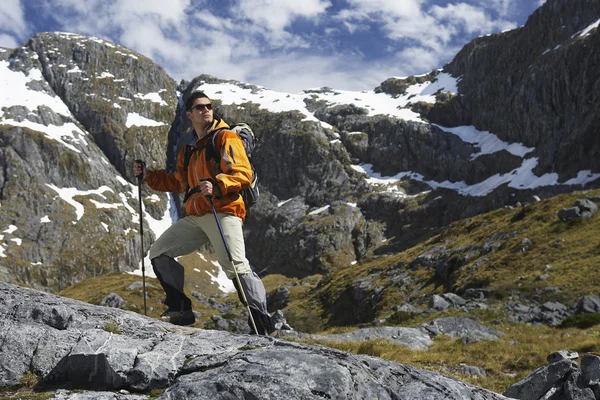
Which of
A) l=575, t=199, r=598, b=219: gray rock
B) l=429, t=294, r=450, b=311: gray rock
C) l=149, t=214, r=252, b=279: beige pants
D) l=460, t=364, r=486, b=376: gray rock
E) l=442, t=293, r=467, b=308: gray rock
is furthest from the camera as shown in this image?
l=575, t=199, r=598, b=219: gray rock

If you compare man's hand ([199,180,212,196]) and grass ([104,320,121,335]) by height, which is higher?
man's hand ([199,180,212,196])

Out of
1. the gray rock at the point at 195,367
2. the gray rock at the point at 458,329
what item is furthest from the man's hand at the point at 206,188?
the gray rock at the point at 458,329

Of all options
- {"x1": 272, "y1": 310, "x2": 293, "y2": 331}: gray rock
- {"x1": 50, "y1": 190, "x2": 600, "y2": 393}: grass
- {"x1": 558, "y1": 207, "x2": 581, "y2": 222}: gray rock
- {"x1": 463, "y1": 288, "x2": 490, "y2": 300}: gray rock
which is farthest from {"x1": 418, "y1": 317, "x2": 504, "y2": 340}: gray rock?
{"x1": 558, "y1": 207, "x2": 581, "y2": 222}: gray rock

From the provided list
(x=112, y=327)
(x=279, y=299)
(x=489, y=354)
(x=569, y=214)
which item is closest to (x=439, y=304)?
(x=489, y=354)

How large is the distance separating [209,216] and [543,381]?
6.65 metres

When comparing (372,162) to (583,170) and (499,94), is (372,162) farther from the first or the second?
(583,170)

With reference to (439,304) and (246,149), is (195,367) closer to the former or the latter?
(246,149)

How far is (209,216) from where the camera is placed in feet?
26.8

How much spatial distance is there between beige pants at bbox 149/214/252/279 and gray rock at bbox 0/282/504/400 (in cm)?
150

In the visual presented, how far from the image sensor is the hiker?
7840 mm

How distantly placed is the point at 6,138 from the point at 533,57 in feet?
684

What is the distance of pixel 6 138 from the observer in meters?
177

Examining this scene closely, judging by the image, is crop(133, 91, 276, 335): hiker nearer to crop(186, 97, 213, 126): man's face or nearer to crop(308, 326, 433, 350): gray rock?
crop(186, 97, 213, 126): man's face

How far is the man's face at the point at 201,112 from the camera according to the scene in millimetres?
8484
